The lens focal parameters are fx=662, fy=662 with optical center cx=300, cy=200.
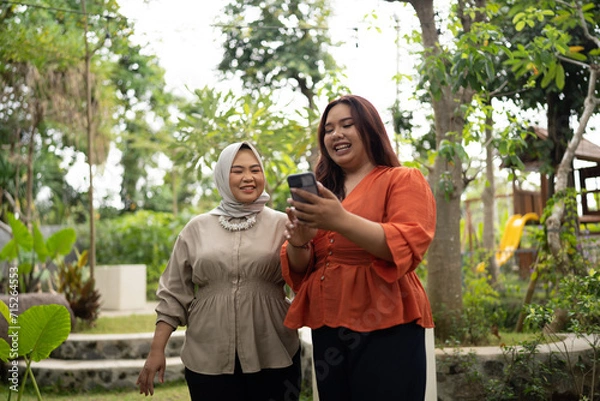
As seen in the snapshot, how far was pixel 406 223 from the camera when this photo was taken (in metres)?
1.72

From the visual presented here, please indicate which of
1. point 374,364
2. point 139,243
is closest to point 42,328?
point 374,364

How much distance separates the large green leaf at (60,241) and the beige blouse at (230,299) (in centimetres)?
506

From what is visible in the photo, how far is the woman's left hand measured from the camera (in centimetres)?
158

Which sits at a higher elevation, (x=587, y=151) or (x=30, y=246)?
(x=587, y=151)

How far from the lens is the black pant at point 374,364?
68.2 inches

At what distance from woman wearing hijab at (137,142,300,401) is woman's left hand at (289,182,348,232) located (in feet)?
2.18

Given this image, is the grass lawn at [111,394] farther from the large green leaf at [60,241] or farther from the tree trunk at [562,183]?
the tree trunk at [562,183]

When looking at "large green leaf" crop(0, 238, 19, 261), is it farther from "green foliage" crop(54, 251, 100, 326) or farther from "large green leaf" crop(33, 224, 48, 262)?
"green foliage" crop(54, 251, 100, 326)

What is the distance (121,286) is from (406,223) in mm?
7550

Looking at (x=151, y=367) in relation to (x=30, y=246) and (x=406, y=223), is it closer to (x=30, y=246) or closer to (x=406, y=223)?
(x=406, y=223)

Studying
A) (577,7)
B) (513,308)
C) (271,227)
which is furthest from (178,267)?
(513,308)

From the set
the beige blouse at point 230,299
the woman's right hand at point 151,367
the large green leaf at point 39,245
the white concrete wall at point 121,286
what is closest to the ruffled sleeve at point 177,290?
the beige blouse at point 230,299

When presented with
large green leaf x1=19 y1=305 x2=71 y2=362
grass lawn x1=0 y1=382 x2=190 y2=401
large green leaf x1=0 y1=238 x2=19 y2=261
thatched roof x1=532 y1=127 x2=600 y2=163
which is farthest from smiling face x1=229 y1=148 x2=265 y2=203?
thatched roof x1=532 y1=127 x2=600 y2=163

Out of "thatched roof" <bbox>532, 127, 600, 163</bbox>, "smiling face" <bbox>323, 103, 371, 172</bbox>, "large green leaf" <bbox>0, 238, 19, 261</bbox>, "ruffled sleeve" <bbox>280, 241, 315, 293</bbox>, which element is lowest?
"large green leaf" <bbox>0, 238, 19, 261</bbox>
